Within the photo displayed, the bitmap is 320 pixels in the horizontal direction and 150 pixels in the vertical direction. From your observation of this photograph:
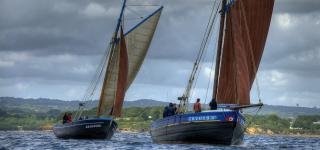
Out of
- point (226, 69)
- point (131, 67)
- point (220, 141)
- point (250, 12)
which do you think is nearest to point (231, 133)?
point (220, 141)

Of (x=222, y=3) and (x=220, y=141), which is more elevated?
(x=222, y=3)

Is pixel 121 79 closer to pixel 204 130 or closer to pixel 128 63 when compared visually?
pixel 128 63

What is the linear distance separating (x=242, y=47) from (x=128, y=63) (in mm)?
21810

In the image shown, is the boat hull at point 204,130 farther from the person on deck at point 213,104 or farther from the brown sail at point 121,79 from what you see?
the brown sail at point 121,79

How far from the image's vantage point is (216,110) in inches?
2515

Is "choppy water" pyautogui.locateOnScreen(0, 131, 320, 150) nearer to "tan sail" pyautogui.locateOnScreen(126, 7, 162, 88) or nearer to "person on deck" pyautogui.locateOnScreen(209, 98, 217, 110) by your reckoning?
"person on deck" pyautogui.locateOnScreen(209, 98, 217, 110)

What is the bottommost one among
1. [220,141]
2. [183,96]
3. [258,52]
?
[220,141]

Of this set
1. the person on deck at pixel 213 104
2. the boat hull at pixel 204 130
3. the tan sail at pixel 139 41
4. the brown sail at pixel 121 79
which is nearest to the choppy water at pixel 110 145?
the boat hull at pixel 204 130

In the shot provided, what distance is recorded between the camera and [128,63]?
84.5 metres

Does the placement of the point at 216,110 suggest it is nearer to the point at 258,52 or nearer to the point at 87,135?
A: the point at 258,52

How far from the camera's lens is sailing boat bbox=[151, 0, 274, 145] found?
63844mm

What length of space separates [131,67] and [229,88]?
70.9ft

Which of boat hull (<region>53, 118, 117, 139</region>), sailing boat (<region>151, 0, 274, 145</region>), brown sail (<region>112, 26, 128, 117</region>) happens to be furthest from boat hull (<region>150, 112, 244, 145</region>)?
boat hull (<region>53, 118, 117, 139</region>)

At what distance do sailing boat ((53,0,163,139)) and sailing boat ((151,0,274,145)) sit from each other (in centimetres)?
1476
